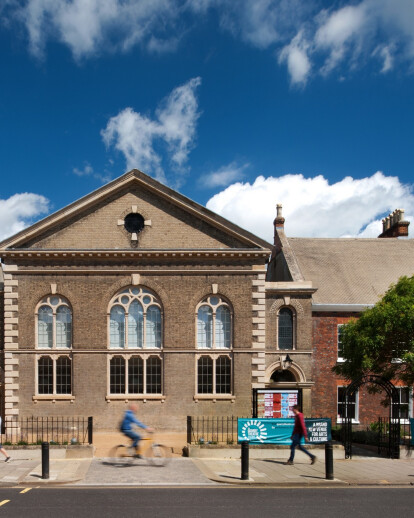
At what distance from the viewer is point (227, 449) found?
18.0 meters

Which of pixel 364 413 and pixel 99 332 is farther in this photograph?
pixel 364 413

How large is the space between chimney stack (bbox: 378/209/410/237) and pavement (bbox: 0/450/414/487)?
2187 cm

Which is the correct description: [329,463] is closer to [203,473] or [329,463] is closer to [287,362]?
[203,473]

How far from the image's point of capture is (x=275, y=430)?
18.3m

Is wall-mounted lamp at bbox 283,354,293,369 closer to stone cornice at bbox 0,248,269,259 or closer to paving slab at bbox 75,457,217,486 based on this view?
stone cornice at bbox 0,248,269,259

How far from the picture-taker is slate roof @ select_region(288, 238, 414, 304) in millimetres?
29109

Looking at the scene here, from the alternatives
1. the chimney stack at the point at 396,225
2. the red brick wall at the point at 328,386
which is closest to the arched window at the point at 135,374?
the red brick wall at the point at 328,386

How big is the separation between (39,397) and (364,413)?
16029 millimetres

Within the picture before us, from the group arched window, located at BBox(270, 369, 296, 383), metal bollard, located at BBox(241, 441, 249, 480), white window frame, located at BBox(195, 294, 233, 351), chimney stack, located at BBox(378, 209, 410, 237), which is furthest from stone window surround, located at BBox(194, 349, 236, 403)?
chimney stack, located at BBox(378, 209, 410, 237)

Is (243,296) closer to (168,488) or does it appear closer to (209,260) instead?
(209,260)

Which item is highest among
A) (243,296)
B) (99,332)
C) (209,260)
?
(209,260)
